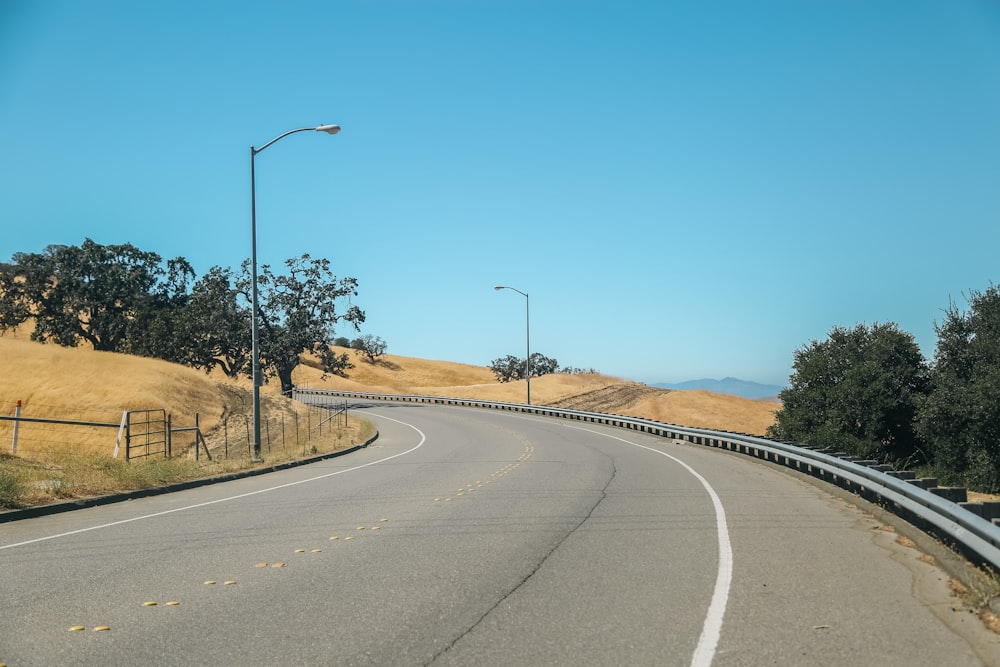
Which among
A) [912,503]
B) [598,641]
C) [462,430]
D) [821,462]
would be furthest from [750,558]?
[462,430]

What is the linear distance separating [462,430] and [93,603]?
30709 millimetres

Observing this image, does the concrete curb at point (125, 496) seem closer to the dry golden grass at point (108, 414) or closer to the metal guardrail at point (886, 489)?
the dry golden grass at point (108, 414)

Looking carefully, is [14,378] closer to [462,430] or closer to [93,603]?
[462,430]

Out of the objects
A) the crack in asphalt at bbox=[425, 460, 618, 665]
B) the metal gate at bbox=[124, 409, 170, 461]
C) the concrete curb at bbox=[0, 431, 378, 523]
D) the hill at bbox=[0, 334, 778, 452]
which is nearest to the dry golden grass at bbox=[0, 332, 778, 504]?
the hill at bbox=[0, 334, 778, 452]

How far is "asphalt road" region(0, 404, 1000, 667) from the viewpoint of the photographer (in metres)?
5.40

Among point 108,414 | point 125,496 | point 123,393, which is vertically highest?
point 123,393

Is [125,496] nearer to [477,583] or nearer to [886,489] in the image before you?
[477,583]

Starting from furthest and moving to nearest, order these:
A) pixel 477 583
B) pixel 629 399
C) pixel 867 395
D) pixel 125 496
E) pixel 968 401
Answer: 1. pixel 629 399
2. pixel 867 395
3. pixel 968 401
4. pixel 125 496
5. pixel 477 583

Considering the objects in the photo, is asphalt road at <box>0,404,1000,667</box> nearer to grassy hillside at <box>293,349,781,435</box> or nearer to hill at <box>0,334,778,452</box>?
hill at <box>0,334,778,452</box>

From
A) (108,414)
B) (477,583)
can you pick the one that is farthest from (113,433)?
(477,583)

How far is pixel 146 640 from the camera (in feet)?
18.4

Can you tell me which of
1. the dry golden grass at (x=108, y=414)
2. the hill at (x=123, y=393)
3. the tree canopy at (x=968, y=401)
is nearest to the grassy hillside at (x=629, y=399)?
the hill at (x=123, y=393)

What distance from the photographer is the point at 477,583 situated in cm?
726

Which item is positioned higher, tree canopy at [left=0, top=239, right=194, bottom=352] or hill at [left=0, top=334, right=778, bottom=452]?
tree canopy at [left=0, top=239, right=194, bottom=352]
